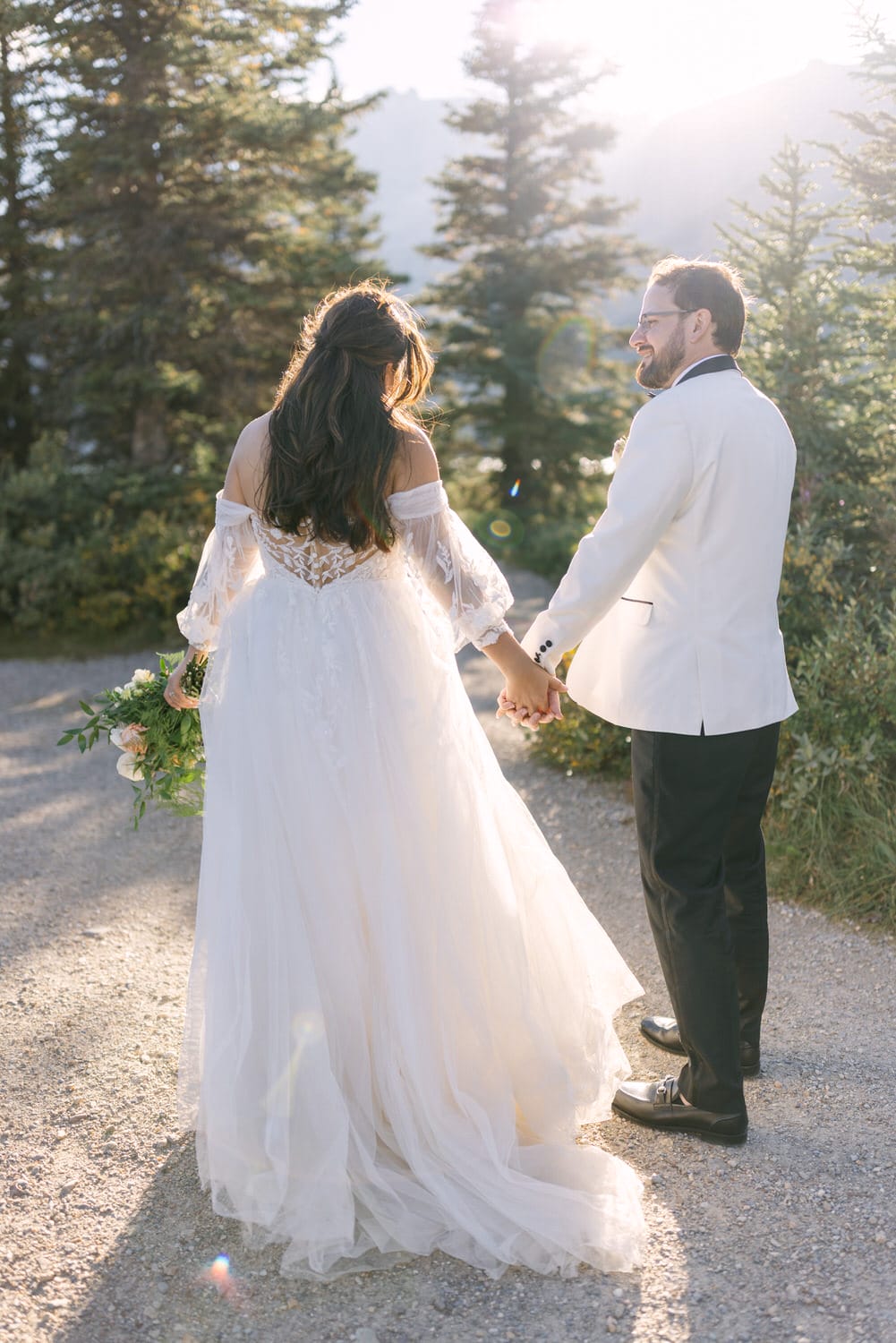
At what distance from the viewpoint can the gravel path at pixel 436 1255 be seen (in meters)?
2.13

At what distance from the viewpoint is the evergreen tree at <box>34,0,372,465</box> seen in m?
9.23

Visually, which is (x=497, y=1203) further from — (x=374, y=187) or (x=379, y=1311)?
(x=374, y=187)

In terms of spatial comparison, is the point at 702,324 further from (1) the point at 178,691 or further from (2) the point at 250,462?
(1) the point at 178,691

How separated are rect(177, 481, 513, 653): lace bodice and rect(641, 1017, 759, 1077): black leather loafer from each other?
4.72ft

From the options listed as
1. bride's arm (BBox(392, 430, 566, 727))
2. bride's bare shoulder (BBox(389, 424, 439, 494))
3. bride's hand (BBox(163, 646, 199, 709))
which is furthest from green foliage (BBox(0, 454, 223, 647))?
bride's bare shoulder (BBox(389, 424, 439, 494))

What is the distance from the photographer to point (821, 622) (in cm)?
515

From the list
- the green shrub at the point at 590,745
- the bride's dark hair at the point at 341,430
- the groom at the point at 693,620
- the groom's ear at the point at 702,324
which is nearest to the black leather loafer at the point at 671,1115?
the groom at the point at 693,620

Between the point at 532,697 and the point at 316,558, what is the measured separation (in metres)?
0.70

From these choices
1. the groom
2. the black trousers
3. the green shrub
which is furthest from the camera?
the green shrub

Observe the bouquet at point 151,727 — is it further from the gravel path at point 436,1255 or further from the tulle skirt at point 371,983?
the gravel path at point 436,1255

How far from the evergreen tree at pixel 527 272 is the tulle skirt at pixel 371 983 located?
12843 millimetres

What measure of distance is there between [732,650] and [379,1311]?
168cm

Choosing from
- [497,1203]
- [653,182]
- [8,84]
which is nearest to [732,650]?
[497,1203]

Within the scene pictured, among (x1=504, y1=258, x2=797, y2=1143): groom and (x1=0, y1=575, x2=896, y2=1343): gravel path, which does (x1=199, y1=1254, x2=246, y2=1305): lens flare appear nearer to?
(x1=0, y1=575, x2=896, y2=1343): gravel path
